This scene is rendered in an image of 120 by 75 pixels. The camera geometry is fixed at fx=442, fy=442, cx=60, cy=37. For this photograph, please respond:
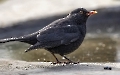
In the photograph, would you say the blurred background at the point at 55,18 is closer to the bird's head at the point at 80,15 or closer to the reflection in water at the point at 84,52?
the reflection in water at the point at 84,52

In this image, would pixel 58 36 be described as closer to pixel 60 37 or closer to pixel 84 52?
pixel 60 37

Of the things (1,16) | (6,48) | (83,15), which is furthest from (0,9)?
(83,15)

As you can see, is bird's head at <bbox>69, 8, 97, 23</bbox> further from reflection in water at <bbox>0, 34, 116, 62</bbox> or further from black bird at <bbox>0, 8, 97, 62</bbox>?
reflection in water at <bbox>0, 34, 116, 62</bbox>

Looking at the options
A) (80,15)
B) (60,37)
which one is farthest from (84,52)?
(60,37)

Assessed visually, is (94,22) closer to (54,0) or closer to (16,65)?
(54,0)

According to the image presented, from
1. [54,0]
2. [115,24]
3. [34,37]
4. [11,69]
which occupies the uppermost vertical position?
[54,0]

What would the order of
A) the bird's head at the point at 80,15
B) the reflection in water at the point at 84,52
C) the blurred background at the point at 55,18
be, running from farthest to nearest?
the blurred background at the point at 55,18, the reflection in water at the point at 84,52, the bird's head at the point at 80,15

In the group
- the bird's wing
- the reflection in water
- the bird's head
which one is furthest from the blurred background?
the bird's wing

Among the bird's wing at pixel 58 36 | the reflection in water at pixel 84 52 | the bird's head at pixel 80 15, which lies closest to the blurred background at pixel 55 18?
the reflection in water at pixel 84 52
